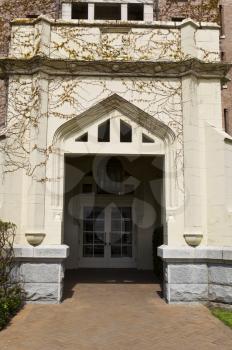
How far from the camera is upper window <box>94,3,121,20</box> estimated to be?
55.1 feet

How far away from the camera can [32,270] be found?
796 centimetres

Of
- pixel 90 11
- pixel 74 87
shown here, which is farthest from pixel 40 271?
pixel 90 11

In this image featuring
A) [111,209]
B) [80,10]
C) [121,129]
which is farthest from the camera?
[80,10]

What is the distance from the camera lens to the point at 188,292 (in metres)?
7.99

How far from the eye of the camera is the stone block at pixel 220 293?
7.71 meters

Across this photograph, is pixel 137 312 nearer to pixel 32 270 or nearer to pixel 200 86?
pixel 32 270

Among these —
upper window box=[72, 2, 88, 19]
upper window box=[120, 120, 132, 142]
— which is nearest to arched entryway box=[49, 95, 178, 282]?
upper window box=[120, 120, 132, 142]

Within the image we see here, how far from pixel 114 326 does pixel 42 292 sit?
212 cm

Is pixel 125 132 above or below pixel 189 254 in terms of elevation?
above

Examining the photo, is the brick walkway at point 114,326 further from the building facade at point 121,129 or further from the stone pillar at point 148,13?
the stone pillar at point 148,13

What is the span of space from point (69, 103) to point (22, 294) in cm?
443

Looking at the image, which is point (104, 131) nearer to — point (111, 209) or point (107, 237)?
point (111, 209)

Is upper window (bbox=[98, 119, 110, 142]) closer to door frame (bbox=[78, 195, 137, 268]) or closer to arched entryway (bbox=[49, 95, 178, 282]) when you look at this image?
arched entryway (bbox=[49, 95, 178, 282])

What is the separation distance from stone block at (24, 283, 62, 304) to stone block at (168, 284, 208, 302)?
251 cm
